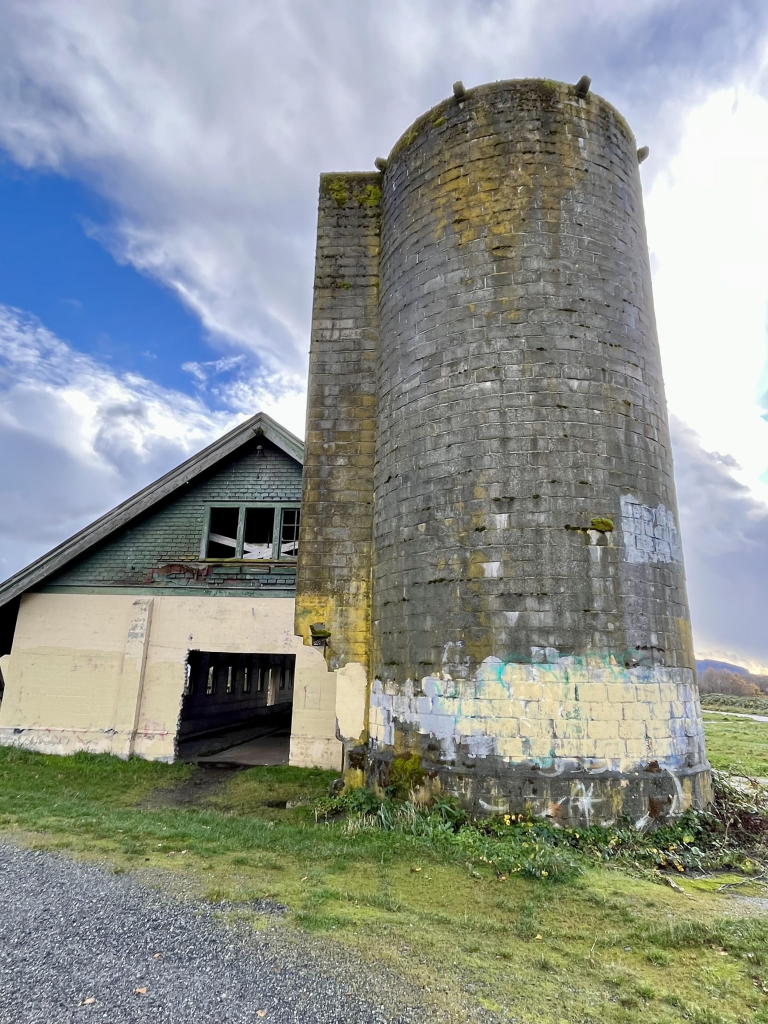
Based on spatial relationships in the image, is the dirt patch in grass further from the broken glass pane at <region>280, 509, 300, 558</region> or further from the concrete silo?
the broken glass pane at <region>280, 509, 300, 558</region>

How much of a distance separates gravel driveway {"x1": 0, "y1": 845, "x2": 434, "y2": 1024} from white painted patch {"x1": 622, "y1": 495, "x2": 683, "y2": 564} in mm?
5889

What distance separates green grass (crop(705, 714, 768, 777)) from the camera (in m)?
12.5

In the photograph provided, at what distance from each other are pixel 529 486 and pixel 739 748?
12.9m

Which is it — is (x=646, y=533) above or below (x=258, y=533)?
below

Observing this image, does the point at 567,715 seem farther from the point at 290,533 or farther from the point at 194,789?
the point at 290,533

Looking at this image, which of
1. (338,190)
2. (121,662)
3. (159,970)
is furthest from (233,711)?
(159,970)

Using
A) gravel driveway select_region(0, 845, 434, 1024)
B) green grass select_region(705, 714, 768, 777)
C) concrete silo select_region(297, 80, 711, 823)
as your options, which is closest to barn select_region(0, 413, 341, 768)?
concrete silo select_region(297, 80, 711, 823)

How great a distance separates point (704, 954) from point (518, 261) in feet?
27.1

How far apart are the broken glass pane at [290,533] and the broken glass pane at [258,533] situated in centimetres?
44

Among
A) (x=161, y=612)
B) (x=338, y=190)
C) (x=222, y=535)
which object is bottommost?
(x=161, y=612)

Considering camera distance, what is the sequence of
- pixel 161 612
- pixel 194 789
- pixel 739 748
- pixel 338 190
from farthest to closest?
pixel 739 748 → pixel 161 612 → pixel 338 190 → pixel 194 789

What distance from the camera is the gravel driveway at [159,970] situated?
3635 mm

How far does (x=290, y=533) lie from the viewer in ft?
44.9

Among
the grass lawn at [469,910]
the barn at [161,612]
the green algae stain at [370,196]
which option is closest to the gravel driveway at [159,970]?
the grass lawn at [469,910]
